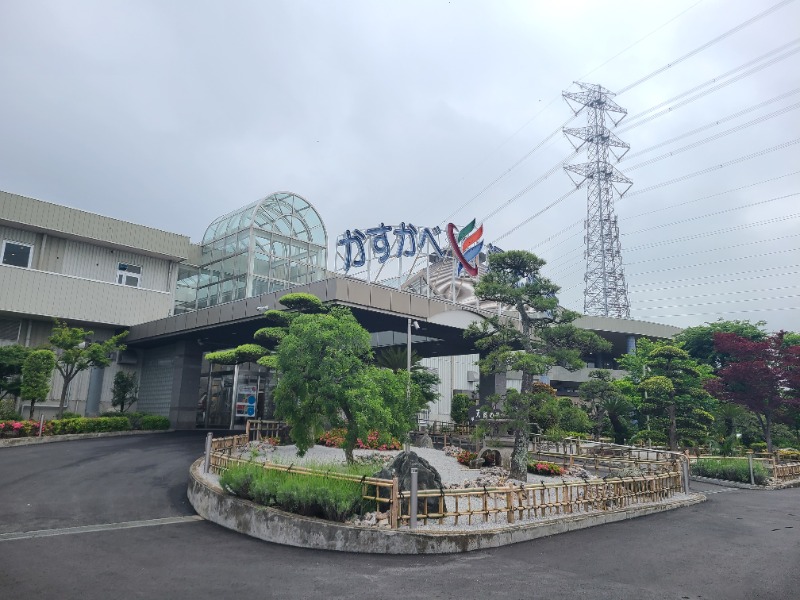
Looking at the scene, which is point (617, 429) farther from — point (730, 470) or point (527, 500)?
point (527, 500)

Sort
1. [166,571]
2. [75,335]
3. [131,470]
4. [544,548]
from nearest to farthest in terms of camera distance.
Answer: [166,571] < [544,548] < [131,470] < [75,335]

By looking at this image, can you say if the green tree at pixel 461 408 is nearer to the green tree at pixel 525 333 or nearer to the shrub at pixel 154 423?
the shrub at pixel 154 423

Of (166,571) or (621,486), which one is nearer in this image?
(166,571)

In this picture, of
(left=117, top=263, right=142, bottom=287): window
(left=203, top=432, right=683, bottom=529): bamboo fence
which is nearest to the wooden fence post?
(left=203, top=432, right=683, bottom=529): bamboo fence

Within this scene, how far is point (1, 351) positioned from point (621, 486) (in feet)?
83.5

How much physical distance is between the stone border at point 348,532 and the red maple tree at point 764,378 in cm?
2181

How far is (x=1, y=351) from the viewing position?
2383cm

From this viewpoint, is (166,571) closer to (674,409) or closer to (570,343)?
(570,343)

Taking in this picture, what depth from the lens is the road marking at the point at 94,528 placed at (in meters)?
9.21

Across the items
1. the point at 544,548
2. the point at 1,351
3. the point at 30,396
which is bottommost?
the point at 544,548

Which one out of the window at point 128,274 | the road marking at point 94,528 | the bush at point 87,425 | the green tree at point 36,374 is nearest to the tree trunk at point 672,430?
the road marking at point 94,528

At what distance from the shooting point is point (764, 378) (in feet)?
90.8

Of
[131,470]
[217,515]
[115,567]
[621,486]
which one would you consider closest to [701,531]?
[621,486]

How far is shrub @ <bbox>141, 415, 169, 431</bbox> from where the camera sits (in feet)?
87.3
